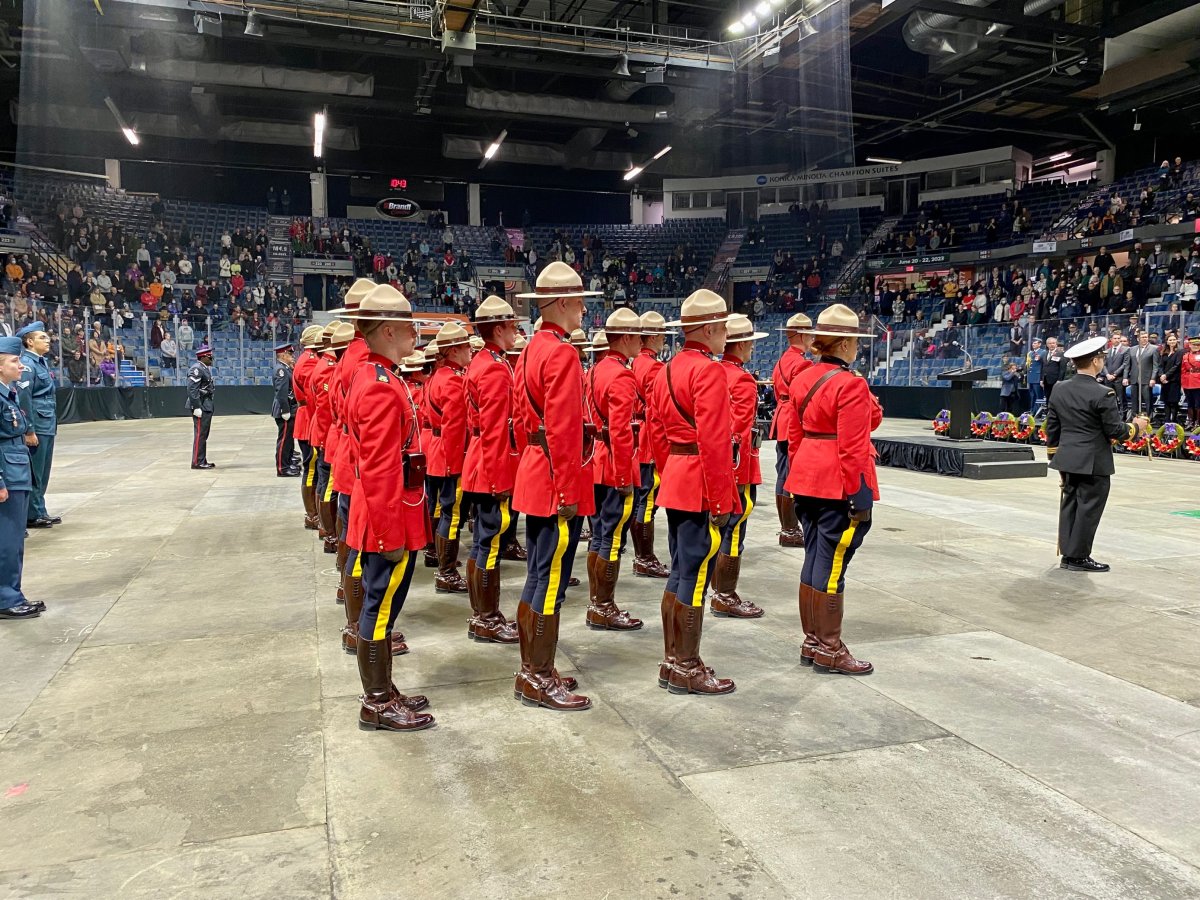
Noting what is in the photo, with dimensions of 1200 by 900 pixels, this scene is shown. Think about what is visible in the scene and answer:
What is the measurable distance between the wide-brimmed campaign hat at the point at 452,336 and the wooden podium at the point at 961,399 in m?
8.61

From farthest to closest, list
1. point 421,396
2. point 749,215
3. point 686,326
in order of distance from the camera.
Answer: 1. point 749,215
2. point 421,396
3. point 686,326

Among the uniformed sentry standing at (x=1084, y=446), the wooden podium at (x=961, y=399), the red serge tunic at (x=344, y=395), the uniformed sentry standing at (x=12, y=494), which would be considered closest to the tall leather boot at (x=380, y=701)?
the red serge tunic at (x=344, y=395)

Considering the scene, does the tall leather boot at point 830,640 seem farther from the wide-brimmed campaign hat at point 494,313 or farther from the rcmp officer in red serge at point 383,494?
the wide-brimmed campaign hat at point 494,313

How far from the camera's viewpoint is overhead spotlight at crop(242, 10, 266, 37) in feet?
55.9

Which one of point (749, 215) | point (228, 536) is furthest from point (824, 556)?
point (749, 215)

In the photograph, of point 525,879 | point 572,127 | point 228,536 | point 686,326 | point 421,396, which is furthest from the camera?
point 572,127

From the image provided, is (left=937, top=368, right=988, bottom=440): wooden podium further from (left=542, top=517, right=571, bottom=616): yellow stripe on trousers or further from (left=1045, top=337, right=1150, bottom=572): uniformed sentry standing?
(left=542, top=517, right=571, bottom=616): yellow stripe on trousers

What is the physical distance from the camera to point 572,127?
2914cm

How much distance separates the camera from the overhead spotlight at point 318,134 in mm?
25592

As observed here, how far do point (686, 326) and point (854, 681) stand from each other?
2.02 metres

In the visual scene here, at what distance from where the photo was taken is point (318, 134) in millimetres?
26844

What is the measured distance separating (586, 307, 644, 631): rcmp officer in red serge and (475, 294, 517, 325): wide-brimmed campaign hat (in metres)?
0.68

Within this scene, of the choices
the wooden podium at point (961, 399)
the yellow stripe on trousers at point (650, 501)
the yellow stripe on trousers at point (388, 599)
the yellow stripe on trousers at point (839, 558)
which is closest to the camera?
the yellow stripe on trousers at point (388, 599)

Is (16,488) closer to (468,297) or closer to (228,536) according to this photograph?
(228,536)
